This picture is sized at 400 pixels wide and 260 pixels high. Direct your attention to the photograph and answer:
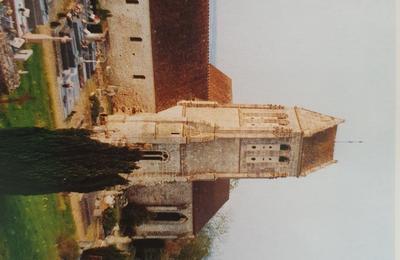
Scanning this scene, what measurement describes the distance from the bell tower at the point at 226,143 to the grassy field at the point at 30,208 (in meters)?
3.41

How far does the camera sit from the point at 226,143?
2108 cm

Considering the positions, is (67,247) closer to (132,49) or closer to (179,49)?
(132,49)

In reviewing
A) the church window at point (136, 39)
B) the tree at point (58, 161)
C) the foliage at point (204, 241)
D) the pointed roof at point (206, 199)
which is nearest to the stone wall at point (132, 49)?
the church window at point (136, 39)

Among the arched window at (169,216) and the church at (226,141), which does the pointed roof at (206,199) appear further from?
the church at (226,141)

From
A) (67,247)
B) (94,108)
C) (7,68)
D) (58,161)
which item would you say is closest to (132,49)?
(94,108)

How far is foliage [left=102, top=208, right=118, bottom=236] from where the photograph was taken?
25719 millimetres

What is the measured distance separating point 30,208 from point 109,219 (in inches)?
337

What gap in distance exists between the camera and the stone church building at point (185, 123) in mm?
20797

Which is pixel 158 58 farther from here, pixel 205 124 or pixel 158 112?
pixel 205 124

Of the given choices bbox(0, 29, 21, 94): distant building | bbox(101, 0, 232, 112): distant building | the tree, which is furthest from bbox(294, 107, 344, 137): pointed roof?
bbox(0, 29, 21, 94): distant building

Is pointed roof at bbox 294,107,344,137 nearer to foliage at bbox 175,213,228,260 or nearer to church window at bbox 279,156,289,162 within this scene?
church window at bbox 279,156,289,162

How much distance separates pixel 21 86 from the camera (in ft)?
51.2

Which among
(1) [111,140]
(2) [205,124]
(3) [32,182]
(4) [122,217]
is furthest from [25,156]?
(4) [122,217]

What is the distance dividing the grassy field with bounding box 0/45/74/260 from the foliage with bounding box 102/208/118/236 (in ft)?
19.6
